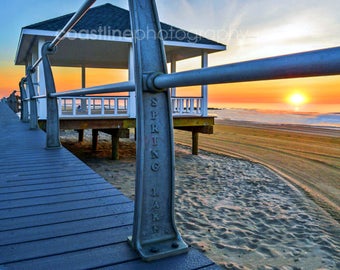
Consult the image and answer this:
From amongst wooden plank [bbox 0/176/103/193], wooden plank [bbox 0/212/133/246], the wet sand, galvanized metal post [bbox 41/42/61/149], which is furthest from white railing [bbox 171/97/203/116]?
wooden plank [bbox 0/212/133/246]

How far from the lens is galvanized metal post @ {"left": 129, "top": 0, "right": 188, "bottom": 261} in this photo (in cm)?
115

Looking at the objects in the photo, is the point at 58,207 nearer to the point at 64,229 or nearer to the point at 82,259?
the point at 64,229

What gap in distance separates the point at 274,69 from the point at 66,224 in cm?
124

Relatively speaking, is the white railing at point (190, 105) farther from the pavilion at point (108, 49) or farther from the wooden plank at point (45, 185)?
the wooden plank at point (45, 185)

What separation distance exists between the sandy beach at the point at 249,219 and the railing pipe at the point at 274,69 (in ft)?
8.97

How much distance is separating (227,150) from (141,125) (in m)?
10.8

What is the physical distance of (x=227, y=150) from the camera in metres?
11.7

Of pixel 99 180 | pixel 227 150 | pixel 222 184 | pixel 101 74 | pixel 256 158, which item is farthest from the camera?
pixel 101 74

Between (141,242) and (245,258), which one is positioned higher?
(141,242)

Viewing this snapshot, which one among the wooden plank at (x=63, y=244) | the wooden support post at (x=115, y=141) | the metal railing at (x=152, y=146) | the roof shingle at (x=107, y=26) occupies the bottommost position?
the wooden support post at (x=115, y=141)

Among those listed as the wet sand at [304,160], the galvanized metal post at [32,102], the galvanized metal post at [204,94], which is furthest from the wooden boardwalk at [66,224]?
the galvanized metal post at [204,94]

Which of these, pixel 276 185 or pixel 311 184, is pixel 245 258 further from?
pixel 311 184

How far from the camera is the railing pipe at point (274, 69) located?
0.56 metres

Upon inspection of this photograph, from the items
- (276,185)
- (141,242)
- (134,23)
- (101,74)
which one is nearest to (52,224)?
(141,242)
